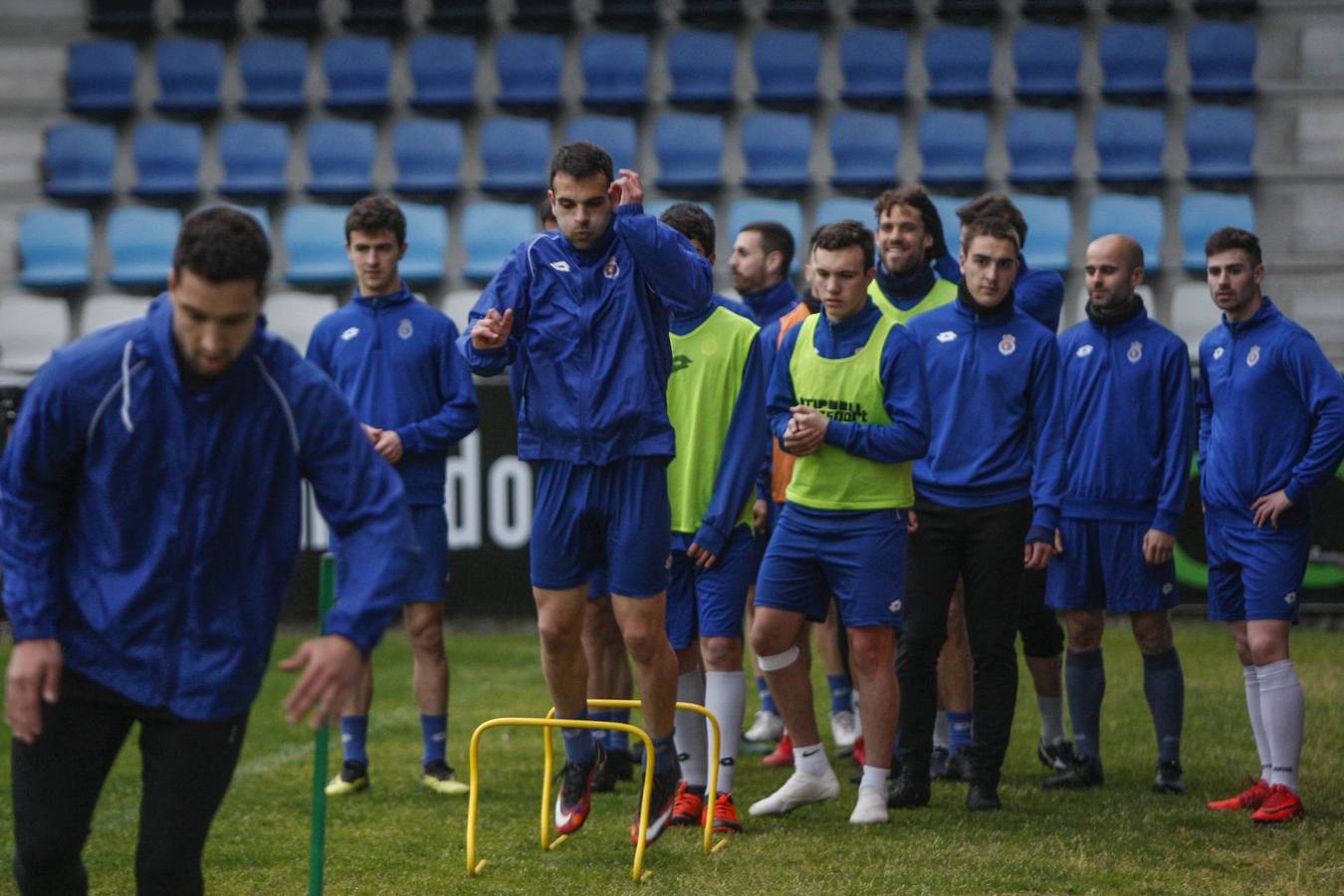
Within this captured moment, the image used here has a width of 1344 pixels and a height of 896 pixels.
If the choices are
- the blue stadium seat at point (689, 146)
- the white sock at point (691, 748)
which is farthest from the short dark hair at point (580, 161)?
the blue stadium seat at point (689, 146)

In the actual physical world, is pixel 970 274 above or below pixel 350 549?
above

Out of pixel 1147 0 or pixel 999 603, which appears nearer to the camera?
pixel 999 603

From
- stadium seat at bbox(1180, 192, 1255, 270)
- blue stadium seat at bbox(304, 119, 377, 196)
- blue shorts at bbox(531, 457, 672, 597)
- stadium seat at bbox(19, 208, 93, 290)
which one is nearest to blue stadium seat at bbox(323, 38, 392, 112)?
blue stadium seat at bbox(304, 119, 377, 196)

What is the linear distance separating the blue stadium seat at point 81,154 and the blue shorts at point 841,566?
39.0 feet

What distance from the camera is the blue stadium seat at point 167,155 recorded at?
1608 centimetres

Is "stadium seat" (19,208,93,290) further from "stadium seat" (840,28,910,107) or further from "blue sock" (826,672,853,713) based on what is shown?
"blue sock" (826,672,853,713)

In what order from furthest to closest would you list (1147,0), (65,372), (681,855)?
(1147,0) < (681,855) < (65,372)

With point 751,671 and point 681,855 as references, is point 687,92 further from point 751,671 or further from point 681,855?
point 681,855

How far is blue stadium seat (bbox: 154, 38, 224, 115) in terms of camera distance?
16406mm

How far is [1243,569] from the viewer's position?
257 inches

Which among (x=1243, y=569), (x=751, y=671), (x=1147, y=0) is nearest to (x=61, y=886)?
(x=1243, y=569)

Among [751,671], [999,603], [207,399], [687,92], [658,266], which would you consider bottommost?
[751,671]

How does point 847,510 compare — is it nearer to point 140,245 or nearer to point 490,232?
point 490,232

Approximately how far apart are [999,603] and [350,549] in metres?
3.56
